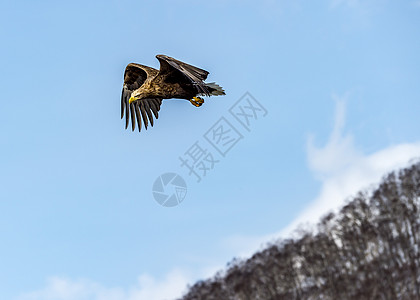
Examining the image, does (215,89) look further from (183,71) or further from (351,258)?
(351,258)

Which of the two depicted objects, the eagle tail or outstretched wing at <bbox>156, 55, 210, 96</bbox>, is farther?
the eagle tail

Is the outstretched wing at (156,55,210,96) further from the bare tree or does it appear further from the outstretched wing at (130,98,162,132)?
the bare tree

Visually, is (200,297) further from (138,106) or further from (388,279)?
(138,106)

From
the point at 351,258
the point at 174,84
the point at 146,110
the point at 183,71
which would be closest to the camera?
the point at 183,71

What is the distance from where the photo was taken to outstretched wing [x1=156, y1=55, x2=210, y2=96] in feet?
51.0

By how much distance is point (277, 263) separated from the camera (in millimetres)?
71750

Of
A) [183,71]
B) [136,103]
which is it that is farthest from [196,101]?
[136,103]

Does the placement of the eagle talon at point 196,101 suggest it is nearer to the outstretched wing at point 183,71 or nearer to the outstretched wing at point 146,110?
the outstretched wing at point 183,71

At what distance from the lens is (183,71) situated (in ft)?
52.9

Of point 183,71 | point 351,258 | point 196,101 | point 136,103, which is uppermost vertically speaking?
point 351,258

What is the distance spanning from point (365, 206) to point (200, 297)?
20835 millimetres

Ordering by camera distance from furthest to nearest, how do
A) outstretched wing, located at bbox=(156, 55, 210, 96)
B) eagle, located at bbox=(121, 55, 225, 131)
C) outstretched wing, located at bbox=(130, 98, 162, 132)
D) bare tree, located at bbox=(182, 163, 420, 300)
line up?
bare tree, located at bbox=(182, 163, 420, 300), outstretched wing, located at bbox=(130, 98, 162, 132), eagle, located at bbox=(121, 55, 225, 131), outstretched wing, located at bbox=(156, 55, 210, 96)

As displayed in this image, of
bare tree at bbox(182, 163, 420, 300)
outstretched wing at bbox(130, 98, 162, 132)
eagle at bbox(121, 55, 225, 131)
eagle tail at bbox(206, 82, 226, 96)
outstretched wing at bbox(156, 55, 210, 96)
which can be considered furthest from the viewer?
bare tree at bbox(182, 163, 420, 300)

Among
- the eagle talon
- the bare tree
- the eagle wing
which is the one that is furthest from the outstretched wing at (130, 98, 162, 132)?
the bare tree
